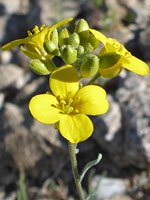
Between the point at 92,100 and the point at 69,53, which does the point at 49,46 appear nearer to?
the point at 69,53

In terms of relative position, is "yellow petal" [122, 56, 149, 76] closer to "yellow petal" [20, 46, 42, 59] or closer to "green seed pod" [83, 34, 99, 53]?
"green seed pod" [83, 34, 99, 53]

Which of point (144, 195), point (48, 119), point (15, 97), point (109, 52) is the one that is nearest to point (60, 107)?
point (48, 119)

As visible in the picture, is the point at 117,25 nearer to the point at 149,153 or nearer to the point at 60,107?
the point at 149,153

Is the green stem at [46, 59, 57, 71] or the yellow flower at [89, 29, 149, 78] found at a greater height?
the green stem at [46, 59, 57, 71]

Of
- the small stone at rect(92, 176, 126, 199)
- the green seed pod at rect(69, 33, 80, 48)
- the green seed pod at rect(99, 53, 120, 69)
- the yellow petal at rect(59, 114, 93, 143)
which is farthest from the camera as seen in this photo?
the small stone at rect(92, 176, 126, 199)

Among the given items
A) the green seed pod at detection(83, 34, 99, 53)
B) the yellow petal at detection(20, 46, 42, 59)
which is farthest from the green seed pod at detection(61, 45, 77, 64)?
the yellow petal at detection(20, 46, 42, 59)

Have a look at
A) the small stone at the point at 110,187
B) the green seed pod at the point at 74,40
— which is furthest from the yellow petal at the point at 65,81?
the small stone at the point at 110,187

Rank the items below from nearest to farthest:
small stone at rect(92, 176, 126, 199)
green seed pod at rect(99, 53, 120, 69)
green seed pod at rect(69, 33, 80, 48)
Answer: green seed pod at rect(99, 53, 120, 69)
green seed pod at rect(69, 33, 80, 48)
small stone at rect(92, 176, 126, 199)
